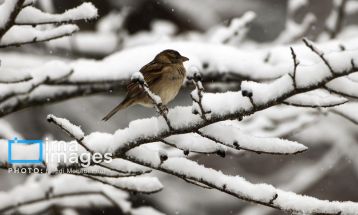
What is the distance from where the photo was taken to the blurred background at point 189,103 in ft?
25.2

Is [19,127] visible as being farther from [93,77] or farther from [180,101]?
[93,77]

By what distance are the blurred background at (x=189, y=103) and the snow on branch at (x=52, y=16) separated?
3610mm

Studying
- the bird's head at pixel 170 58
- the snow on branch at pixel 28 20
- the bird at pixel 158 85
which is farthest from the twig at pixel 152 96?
the bird's head at pixel 170 58

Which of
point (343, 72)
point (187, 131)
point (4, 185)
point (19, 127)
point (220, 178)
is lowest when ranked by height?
point (4, 185)

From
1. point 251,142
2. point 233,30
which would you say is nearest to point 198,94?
point 251,142

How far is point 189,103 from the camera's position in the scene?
8336 mm

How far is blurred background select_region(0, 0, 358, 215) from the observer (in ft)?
25.2

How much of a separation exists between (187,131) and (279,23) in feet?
28.8

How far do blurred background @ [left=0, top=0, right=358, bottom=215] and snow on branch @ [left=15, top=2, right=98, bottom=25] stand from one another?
11.8ft

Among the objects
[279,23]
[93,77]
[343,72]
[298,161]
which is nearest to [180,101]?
[298,161]

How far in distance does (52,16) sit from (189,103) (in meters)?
5.39

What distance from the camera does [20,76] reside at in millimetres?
3137

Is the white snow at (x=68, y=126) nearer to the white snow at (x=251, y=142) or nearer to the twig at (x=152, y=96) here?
the twig at (x=152, y=96)

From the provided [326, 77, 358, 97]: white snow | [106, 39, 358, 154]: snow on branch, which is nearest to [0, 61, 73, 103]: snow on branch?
[106, 39, 358, 154]: snow on branch
